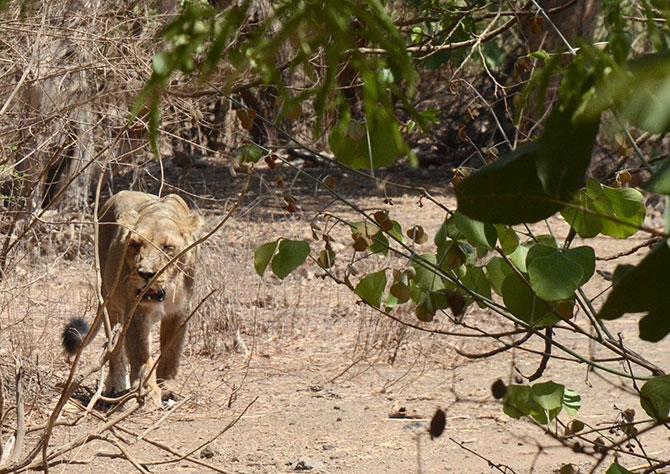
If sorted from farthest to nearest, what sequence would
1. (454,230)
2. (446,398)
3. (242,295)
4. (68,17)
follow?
(242,295) → (446,398) → (68,17) → (454,230)

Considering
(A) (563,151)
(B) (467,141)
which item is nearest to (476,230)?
(B) (467,141)

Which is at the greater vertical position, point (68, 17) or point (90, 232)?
point (68, 17)

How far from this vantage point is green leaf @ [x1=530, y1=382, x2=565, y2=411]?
340 centimetres

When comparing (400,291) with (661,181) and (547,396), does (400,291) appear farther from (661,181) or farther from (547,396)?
(661,181)

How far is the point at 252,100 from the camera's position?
1452cm

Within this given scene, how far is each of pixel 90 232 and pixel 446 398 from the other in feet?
15.6

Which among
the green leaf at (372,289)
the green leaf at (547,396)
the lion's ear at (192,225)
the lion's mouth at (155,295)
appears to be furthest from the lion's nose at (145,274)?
the green leaf at (547,396)

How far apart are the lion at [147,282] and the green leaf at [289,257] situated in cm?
412

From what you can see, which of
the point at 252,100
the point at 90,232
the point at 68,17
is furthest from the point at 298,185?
the point at 68,17

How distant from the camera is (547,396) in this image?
11.2ft

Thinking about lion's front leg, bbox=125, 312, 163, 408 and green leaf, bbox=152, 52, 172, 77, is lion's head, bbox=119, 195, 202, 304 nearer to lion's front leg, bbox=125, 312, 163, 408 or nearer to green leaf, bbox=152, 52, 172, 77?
lion's front leg, bbox=125, 312, 163, 408

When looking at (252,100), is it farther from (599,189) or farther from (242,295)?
(599,189)

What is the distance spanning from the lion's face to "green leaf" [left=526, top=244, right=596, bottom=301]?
4.71 m

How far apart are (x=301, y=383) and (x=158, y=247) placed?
Result: 127cm
